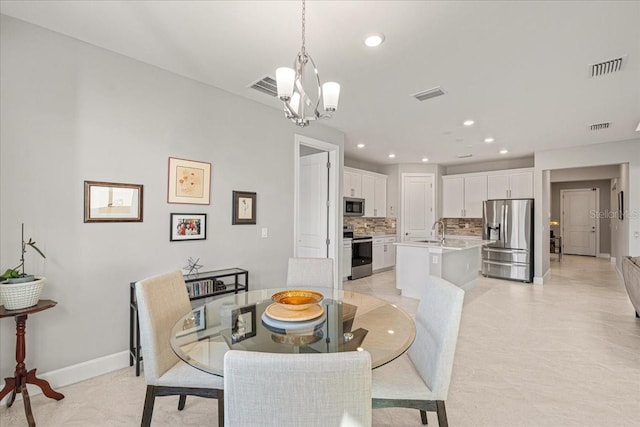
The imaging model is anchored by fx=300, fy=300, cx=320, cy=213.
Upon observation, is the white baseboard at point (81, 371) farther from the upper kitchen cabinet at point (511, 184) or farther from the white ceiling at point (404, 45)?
the upper kitchen cabinet at point (511, 184)

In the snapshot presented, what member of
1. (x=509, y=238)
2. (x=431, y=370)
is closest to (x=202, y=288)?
(x=431, y=370)

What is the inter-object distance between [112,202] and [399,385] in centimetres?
251

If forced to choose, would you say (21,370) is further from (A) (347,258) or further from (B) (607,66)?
(B) (607,66)

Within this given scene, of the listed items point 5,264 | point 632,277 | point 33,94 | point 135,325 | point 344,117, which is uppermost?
point 344,117

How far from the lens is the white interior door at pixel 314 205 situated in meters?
4.43

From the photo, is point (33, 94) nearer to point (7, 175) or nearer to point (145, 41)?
point (7, 175)

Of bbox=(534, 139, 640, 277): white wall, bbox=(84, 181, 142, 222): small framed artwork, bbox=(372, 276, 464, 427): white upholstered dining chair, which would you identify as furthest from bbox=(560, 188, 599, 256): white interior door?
bbox=(84, 181, 142, 222): small framed artwork

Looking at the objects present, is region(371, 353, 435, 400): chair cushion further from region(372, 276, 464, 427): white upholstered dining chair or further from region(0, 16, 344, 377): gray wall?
region(0, 16, 344, 377): gray wall

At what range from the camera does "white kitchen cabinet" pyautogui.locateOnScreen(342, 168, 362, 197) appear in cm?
621

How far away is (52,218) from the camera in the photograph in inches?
87.1

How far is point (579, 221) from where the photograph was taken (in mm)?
9539

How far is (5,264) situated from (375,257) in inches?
229

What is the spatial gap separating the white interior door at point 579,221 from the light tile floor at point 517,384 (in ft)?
22.0

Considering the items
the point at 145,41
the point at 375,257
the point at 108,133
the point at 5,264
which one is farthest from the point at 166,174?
the point at 375,257
